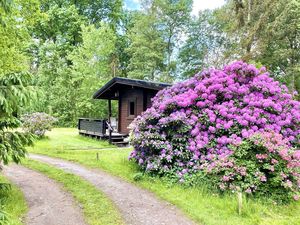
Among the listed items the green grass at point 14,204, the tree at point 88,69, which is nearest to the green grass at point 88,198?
the green grass at point 14,204

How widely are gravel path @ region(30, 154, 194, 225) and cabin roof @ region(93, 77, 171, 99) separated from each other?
21.6 feet

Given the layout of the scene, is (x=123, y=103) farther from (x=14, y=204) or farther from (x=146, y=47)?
(x=146, y=47)

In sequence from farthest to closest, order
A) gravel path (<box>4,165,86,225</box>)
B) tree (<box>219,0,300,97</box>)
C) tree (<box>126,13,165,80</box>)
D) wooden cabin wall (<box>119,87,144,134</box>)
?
1. tree (<box>126,13,165,80</box>)
2. tree (<box>219,0,300,97</box>)
3. wooden cabin wall (<box>119,87,144,134</box>)
4. gravel path (<box>4,165,86,225</box>)

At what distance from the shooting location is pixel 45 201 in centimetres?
573

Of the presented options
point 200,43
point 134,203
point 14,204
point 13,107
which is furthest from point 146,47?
point 13,107

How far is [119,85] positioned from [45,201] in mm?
11801

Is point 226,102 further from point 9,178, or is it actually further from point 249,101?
point 9,178

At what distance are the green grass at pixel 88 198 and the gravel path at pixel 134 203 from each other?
0.60 ft

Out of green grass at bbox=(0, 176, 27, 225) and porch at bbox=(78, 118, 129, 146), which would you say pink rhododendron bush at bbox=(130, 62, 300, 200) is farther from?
porch at bbox=(78, 118, 129, 146)

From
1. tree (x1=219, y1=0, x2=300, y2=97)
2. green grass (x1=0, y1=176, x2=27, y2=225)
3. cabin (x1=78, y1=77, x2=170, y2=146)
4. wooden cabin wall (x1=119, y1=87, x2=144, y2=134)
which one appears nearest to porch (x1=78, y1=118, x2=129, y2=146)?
cabin (x1=78, y1=77, x2=170, y2=146)

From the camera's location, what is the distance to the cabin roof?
45.8ft

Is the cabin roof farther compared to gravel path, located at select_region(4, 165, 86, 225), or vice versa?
the cabin roof

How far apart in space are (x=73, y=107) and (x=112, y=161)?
17756mm

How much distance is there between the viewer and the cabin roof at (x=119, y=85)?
45.8 feet
